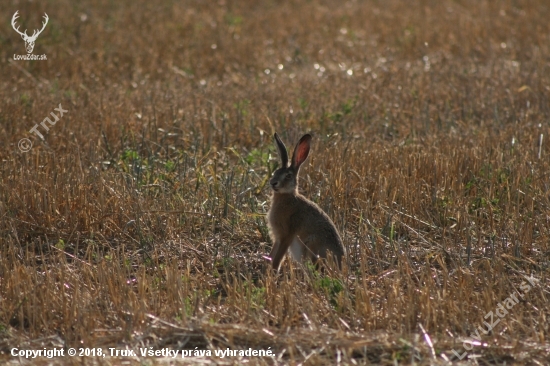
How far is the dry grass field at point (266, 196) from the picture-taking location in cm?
553

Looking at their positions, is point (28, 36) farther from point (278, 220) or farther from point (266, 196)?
point (278, 220)

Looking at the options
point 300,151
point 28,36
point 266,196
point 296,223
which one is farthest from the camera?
point 28,36

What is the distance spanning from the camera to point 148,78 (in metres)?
14.2

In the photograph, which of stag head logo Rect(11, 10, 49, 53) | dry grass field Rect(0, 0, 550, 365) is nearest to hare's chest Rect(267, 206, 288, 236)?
dry grass field Rect(0, 0, 550, 365)

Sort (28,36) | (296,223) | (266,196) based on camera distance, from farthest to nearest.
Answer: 1. (28,36)
2. (266,196)
3. (296,223)

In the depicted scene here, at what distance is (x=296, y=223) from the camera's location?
22.7 feet

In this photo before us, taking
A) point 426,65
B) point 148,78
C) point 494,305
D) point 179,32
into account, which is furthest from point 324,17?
A: point 494,305

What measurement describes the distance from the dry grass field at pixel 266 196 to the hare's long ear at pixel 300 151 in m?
0.83

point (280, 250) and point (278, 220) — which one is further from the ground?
point (278, 220)

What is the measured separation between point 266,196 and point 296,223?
1.74m

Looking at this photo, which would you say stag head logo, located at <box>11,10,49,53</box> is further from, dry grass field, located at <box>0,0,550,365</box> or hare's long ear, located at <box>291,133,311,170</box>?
hare's long ear, located at <box>291,133,311,170</box>

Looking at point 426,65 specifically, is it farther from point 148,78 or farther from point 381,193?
point 381,193

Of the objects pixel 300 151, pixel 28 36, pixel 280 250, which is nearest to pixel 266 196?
pixel 300 151

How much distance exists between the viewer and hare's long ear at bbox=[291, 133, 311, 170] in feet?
23.2
